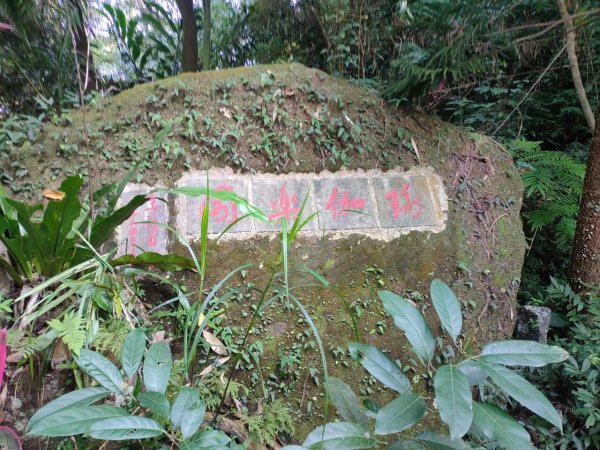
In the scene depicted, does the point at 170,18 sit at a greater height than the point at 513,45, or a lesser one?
greater

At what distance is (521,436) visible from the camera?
2.77 feet

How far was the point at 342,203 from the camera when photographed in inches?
104

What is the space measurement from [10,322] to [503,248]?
2.73 meters

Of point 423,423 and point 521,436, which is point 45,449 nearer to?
point 521,436

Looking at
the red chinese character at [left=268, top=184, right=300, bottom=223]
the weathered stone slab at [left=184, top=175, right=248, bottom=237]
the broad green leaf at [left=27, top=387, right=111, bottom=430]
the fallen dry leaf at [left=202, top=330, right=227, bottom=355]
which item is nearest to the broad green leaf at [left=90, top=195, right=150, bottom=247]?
the weathered stone slab at [left=184, top=175, right=248, bottom=237]

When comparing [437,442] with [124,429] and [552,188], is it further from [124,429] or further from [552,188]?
[552,188]

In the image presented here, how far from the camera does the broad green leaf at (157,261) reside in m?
1.97

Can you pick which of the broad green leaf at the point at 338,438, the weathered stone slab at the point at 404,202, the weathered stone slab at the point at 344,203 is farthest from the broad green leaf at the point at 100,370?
the weathered stone slab at the point at 404,202

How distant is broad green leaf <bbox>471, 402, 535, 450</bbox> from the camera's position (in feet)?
2.73

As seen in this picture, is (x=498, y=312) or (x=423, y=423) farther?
(x=498, y=312)

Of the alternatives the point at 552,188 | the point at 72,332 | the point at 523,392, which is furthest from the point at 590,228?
the point at 72,332

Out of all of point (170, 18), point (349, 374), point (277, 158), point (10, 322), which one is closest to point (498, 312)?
point (349, 374)

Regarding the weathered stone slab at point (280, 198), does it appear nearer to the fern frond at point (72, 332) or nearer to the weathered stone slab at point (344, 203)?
the weathered stone slab at point (344, 203)

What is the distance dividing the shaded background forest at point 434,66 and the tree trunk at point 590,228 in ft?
0.45
